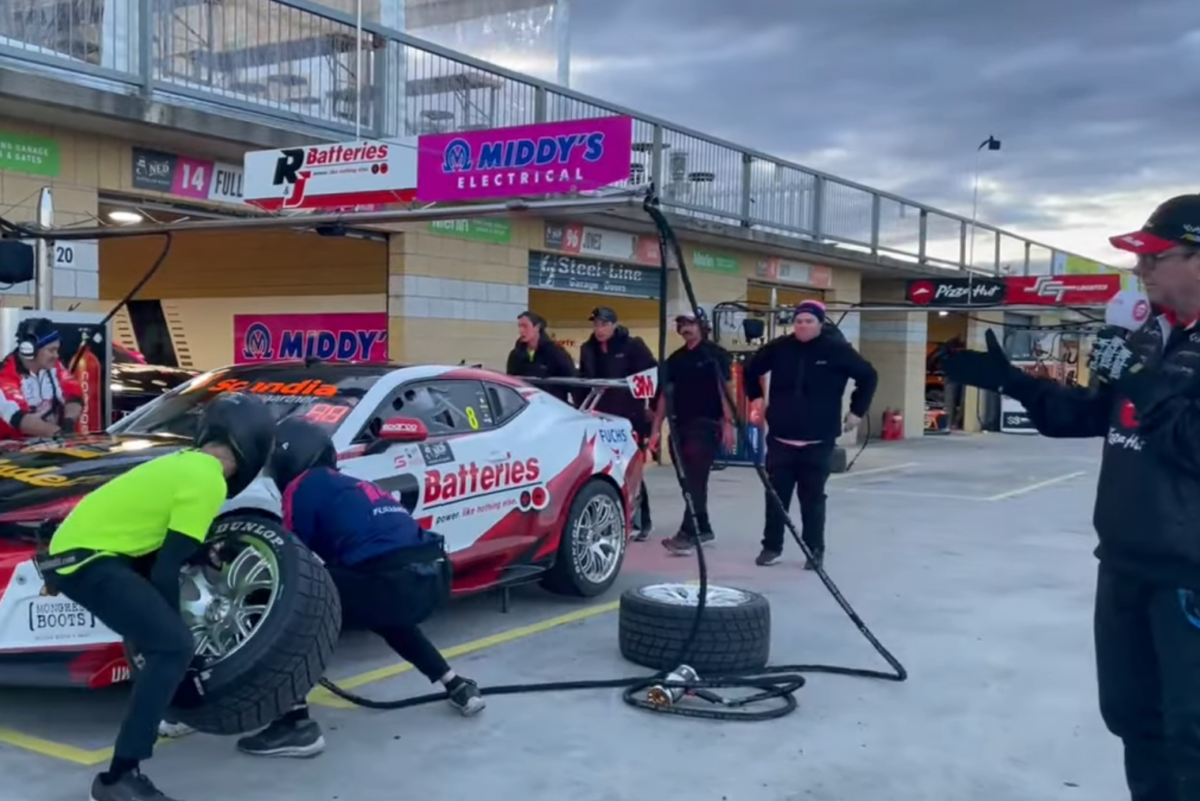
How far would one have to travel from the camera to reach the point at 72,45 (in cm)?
927

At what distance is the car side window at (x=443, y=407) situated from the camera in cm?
622

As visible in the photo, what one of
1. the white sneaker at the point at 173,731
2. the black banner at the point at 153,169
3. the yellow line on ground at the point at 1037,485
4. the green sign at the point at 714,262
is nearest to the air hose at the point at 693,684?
the white sneaker at the point at 173,731

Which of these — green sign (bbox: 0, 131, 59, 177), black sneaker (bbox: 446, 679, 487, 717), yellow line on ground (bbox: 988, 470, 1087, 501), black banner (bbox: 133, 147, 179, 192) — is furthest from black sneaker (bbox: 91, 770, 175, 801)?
yellow line on ground (bbox: 988, 470, 1087, 501)

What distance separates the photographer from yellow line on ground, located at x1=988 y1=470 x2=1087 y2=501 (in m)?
14.0

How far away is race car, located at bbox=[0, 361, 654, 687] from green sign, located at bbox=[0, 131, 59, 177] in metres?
3.35

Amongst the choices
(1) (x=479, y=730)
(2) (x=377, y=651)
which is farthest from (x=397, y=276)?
(1) (x=479, y=730)

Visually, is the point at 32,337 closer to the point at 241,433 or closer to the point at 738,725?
the point at 241,433

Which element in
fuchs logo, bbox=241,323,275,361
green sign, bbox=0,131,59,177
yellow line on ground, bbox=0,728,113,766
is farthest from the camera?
Result: fuchs logo, bbox=241,323,275,361

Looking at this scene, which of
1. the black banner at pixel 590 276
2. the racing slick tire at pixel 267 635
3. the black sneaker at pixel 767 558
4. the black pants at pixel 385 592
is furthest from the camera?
the black banner at pixel 590 276

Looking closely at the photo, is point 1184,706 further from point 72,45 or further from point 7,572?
point 72,45

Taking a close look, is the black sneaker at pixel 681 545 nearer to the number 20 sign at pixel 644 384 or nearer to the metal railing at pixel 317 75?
the number 20 sign at pixel 644 384

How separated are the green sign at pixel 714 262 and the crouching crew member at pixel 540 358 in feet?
26.4

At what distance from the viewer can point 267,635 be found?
154 inches

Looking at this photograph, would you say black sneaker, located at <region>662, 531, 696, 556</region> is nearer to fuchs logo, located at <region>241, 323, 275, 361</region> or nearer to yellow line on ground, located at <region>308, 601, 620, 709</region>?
yellow line on ground, located at <region>308, 601, 620, 709</region>
